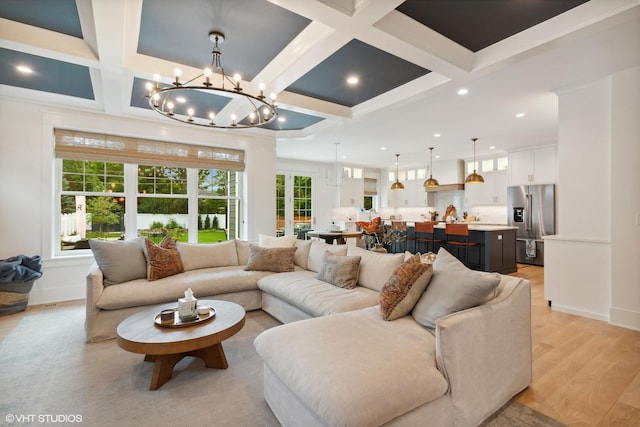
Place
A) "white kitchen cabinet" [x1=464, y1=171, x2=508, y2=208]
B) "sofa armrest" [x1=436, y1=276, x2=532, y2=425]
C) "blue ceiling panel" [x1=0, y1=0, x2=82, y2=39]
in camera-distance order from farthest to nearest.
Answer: "white kitchen cabinet" [x1=464, y1=171, x2=508, y2=208], "blue ceiling panel" [x1=0, y1=0, x2=82, y2=39], "sofa armrest" [x1=436, y1=276, x2=532, y2=425]

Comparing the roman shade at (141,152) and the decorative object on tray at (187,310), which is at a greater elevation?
the roman shade at (141,152)

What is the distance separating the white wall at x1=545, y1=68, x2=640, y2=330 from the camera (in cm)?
325

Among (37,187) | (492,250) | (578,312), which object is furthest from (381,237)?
(37,187)

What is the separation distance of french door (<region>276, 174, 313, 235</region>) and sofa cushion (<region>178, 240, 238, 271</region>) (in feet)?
13.7

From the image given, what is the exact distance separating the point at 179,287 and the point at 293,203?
18.4ft

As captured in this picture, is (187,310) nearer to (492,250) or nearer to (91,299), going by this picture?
(91,299)

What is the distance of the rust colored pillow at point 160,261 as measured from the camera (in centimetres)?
341

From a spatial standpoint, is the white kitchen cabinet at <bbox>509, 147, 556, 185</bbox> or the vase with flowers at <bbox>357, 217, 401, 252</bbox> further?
the white kitchen cabinet at <bbox>509, 147, 556, 185</bbox>

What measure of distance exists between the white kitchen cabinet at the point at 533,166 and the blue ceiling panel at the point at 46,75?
821 centimetres

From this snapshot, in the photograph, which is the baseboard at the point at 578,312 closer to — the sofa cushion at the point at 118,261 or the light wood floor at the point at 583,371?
the light wood floor at the point at 583,371

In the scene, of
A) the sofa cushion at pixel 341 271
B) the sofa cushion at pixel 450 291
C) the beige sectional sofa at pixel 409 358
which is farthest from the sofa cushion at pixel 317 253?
the sofa cushion at pixel 450 291

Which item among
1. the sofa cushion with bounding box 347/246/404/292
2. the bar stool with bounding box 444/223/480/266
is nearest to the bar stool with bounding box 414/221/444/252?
the bar stool with bounding box 444/223/480/266

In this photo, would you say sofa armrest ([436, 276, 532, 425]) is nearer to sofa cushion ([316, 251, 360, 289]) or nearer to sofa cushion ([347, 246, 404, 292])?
sofa cushion ([347, 246, 404, 292])

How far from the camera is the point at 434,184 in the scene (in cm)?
729
